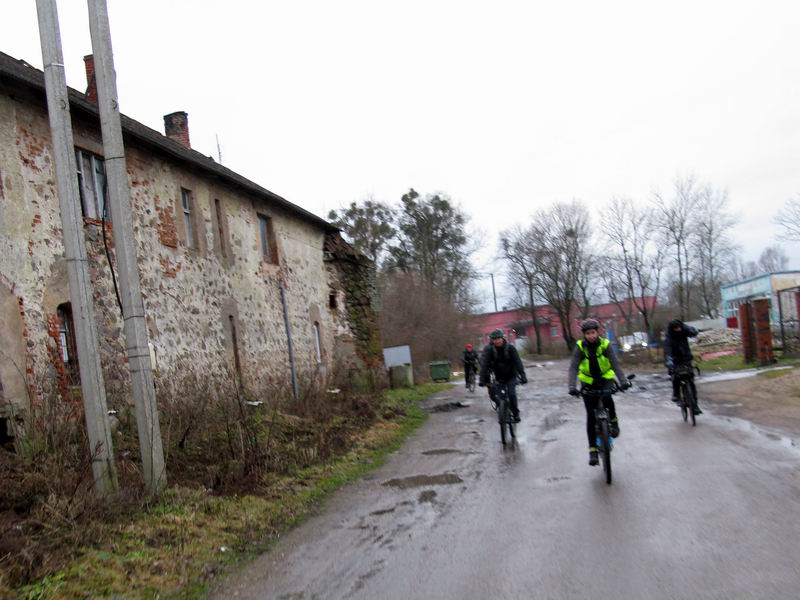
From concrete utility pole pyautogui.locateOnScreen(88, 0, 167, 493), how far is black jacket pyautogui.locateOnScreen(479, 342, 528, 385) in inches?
228

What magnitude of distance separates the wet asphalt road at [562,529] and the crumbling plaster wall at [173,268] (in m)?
5.49

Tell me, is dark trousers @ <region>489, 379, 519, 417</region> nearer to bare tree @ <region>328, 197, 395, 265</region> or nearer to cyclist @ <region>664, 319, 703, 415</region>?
cyclist @ <region>664, 319, 703, 415</region>

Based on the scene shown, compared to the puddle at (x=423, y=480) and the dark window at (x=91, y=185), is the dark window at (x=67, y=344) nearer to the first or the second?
the dark window at (x=91, y=185)

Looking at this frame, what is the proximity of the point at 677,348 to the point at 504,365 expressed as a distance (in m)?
3.10

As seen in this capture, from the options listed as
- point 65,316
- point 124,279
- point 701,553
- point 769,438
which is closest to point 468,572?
point 701,553

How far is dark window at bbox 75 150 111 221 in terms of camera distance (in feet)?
41.1

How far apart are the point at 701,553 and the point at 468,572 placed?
1.63 m

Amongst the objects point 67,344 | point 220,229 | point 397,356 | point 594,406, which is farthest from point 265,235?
point 594,406

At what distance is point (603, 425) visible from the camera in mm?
8102

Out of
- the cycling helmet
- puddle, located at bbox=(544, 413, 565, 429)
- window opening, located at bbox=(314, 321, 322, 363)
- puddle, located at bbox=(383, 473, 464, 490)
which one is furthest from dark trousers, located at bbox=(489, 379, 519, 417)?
window opening, located at bbox=(314, 321, 322, 363)

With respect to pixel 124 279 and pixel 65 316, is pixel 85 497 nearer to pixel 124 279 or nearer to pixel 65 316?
pixel 124 279

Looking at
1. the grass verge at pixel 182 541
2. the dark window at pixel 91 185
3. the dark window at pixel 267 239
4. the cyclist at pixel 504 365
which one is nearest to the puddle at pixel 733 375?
the cyclist at pixel 504 365

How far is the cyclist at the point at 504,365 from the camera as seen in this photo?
1161 centimetres

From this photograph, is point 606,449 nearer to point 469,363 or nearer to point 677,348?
point 677,348
